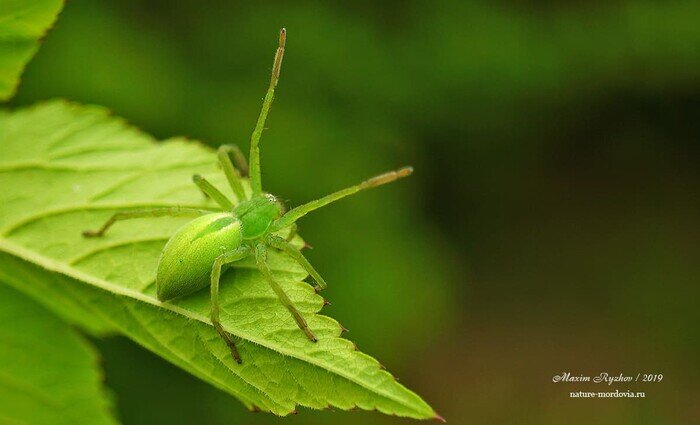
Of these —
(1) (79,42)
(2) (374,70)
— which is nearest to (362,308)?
(2) (374,70)

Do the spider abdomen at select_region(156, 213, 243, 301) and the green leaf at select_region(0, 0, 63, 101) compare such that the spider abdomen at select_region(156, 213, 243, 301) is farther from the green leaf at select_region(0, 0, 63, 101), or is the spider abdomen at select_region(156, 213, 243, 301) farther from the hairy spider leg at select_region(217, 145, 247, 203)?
the green leaf at select_region(0, 0, 63, 101)

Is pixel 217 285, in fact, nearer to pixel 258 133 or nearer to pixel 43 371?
pixel 43 371

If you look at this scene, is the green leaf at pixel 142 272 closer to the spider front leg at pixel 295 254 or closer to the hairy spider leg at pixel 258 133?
the spider front leg at pixel 295 254

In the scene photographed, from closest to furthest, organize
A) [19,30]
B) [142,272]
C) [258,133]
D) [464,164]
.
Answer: [19,30]
[142,272]
[258,133]
[464,164]

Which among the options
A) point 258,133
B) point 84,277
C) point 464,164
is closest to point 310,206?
point 258,133

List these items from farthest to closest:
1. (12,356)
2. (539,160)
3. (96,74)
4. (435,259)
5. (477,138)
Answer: (539,160) < (477,138) < (435,259) < (96,74) < (12,356)

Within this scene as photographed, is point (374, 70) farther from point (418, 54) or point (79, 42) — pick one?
point (79, 42)

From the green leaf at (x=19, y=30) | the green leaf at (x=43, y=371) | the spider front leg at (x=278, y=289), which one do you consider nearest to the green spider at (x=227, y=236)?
the spider front leg at (x=278, y=289)
